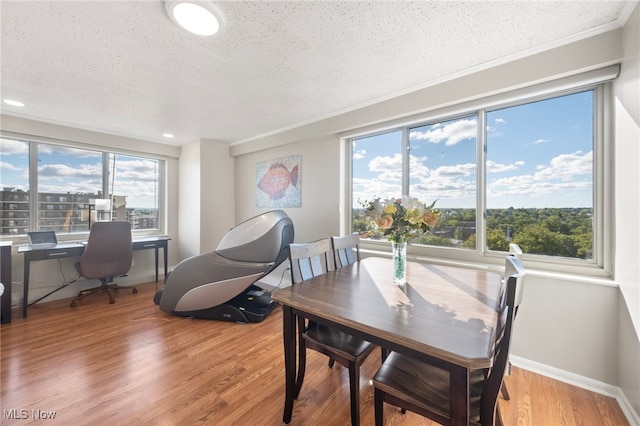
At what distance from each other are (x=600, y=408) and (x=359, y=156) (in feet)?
9.04

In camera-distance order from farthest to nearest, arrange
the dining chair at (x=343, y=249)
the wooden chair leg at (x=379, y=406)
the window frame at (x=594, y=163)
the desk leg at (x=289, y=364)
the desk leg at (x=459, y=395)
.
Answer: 1. the dining chair at (x=343, y=249)
2. the window frame at (x=594, y=163)
3. the desk leg at (x=289, y=364)
4. the wooden chair leg at (x=379, y=406)
5. the desk leg at (x=459, y=395)

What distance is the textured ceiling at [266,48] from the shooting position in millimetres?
1435

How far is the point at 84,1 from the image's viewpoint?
136 cm

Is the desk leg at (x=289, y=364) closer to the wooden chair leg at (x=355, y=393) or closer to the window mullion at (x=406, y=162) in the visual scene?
the wooden chair leg at (x=355, y=393)

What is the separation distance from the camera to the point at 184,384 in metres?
1.73

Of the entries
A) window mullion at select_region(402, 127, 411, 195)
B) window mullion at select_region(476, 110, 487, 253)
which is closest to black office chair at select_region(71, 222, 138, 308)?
window mullion at select_region(402, 127, 411, 195)

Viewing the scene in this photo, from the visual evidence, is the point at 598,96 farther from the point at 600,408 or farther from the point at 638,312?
the point at 600,408

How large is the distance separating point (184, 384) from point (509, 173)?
2.99 m

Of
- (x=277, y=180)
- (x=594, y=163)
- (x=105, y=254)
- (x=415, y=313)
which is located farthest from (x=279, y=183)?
(x=594, y=163)

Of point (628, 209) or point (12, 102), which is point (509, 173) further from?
point (12, 102)

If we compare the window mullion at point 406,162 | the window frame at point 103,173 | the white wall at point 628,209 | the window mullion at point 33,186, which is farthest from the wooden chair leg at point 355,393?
the window mullion at point 33,186

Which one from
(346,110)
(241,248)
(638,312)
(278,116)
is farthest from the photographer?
(278,116)

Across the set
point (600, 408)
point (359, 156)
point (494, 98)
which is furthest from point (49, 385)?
point (494, 98)

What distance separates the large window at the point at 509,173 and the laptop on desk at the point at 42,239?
387cm
